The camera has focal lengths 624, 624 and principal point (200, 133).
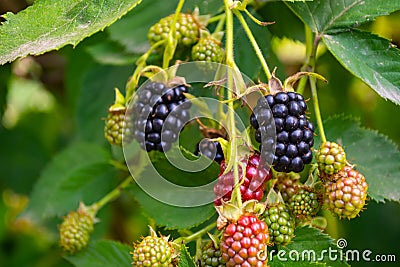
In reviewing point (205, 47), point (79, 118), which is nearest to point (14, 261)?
point (79, 118)

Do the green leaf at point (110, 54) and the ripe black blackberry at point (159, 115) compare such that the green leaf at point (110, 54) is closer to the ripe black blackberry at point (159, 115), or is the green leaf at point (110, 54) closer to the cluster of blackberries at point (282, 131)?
the ripe black blackberry at point (159, 115)

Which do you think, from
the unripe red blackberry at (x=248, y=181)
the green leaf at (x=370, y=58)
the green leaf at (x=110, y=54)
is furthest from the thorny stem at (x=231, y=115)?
the green leaf at (x=110, y=54)

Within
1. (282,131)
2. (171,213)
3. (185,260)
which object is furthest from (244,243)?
(171,213)

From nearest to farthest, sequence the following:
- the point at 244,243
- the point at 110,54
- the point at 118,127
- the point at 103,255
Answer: the point at 244,243, the point at 118,127, the point at 103,255, the point at 110,54

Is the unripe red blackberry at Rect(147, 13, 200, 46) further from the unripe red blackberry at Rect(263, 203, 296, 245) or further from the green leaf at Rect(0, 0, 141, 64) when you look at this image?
the unripe red blackberry at Rect(263, 203, 296, 245)

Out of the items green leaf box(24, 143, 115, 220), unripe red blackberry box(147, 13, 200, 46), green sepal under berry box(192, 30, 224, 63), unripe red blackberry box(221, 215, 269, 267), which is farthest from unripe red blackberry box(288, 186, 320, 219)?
green leaf box(24, 143, 115, 220)

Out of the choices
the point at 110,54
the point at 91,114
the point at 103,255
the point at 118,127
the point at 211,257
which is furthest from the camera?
the point at 91,114

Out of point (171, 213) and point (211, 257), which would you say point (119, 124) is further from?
point (211, 257)
